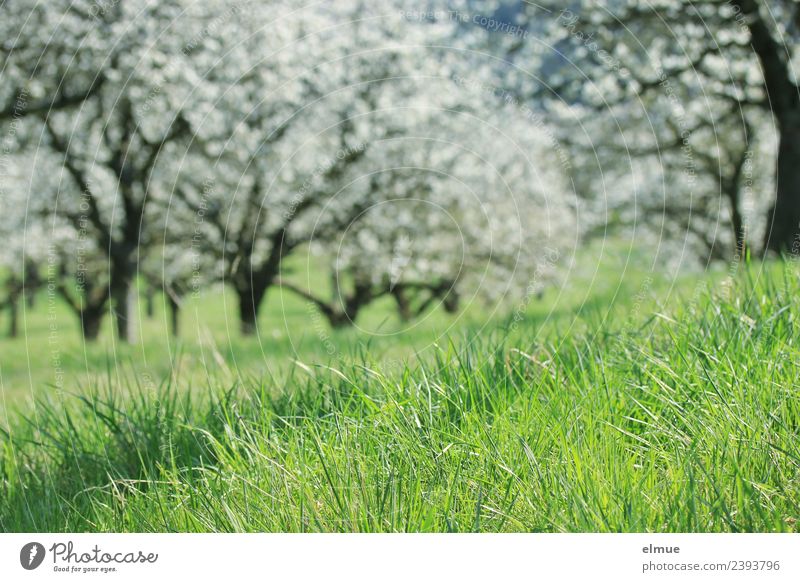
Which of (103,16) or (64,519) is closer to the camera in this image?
(64,519)

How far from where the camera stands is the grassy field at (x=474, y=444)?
222 centimetres

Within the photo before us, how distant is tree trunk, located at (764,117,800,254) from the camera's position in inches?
293

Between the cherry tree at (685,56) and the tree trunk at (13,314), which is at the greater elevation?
the cherry tree at (685,56)

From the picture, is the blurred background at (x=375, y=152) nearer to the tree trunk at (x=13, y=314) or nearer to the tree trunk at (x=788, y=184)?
the tree trunk at (x=788, y=184)

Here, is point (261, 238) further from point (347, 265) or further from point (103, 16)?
point (103, 16)

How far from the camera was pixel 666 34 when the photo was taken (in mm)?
8234
